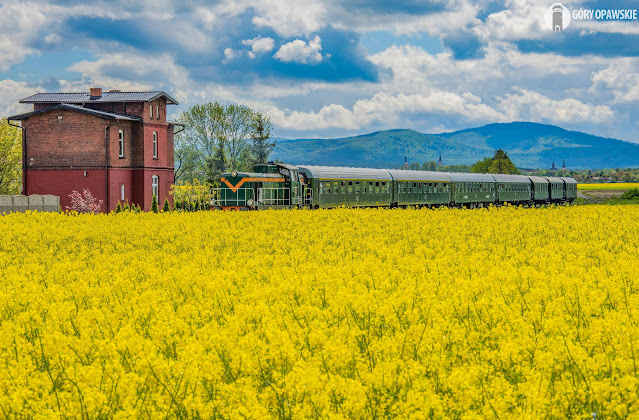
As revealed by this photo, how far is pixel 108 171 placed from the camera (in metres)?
52.1

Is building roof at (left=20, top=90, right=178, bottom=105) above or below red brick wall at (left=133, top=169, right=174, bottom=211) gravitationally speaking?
above

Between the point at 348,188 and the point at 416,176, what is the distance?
9.33m

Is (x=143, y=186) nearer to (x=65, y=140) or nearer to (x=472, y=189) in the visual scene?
(x=65, y=140)

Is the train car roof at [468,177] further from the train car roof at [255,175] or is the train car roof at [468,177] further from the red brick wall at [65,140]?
the red brick wall at [65,140]

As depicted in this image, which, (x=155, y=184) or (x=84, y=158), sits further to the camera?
(x=155, y=184)

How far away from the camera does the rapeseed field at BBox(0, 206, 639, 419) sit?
6.05m

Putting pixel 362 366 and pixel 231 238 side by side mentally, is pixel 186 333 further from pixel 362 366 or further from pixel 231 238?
pixel 231 238

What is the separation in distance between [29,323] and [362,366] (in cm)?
532

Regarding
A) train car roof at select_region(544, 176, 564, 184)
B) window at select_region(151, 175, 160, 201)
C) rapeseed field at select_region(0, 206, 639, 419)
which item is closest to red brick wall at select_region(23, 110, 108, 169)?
window at select_region(151, 175, 160, 201)

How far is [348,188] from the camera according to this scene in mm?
45531

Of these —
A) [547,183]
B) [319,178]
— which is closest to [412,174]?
[319,178]

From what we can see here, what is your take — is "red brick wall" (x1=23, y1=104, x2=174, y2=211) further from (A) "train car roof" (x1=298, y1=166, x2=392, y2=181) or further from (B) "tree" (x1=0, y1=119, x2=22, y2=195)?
(B) "tree" (x1=0, y1=119, x2=22, y2=195)

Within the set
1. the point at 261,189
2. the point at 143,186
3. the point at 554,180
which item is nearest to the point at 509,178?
the point at 554,180

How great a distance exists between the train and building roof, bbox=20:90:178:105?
46.7 ft
